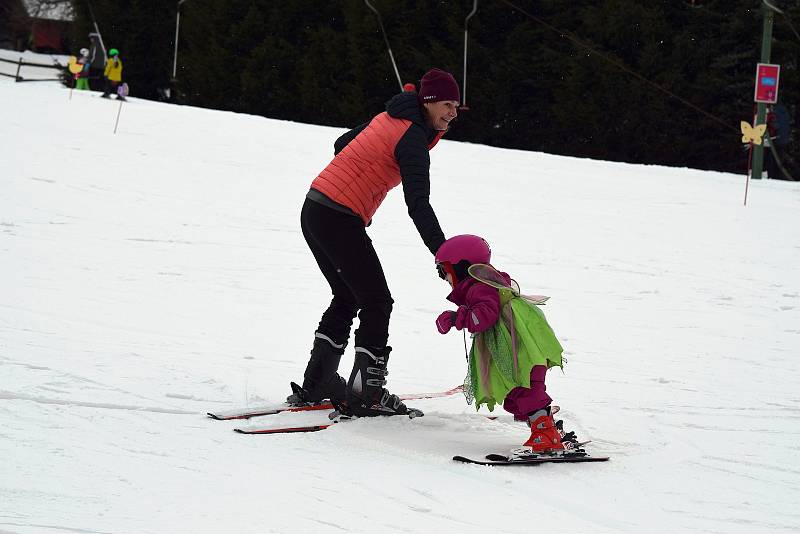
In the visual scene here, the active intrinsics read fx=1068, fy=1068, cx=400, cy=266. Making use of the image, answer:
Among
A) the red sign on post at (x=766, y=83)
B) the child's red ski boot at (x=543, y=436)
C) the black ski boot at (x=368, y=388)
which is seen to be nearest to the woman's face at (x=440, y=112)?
the black ski boot at (x=368, y=388)

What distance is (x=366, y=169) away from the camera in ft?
15.8

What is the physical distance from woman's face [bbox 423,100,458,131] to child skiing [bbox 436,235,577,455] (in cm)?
61

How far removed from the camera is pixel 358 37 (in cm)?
2695

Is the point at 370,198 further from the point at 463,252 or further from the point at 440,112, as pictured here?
the point at 463,252

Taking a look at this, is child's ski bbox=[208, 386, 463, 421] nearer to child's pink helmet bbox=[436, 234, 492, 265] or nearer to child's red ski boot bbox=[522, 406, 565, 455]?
child's red ski boot bbox=[522, 406, 565, 455]

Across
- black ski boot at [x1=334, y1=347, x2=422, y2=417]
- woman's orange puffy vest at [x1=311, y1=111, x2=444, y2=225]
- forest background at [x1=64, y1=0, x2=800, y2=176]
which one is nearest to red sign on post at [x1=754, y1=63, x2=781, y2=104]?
forest background at [x1=64, y1=0, x2=800, y2=176]

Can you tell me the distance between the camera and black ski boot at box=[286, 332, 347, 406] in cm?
511

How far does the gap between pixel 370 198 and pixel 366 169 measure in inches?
5.4


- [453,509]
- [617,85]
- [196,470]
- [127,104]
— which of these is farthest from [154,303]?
[617,85]

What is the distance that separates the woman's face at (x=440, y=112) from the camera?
4754mm

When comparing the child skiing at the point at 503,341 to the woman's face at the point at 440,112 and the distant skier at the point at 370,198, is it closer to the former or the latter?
the distant skier at the point at 370,198

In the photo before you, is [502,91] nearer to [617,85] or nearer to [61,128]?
[617,85]

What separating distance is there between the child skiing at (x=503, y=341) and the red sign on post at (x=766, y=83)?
1321cm

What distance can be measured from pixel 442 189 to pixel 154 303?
22.6 feet
